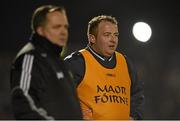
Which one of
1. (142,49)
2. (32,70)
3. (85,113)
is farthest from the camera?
(142,49)

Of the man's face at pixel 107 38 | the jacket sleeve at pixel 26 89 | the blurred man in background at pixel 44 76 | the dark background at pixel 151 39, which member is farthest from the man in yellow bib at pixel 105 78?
the dark background at pixel 151 39

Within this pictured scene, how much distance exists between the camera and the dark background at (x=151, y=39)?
10922 millimetres

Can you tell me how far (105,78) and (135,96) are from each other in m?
0.33

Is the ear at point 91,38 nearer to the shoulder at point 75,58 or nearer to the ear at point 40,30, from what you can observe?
the shoulder at point 75,58

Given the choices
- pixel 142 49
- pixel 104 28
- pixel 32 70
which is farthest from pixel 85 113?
pixel 142 49

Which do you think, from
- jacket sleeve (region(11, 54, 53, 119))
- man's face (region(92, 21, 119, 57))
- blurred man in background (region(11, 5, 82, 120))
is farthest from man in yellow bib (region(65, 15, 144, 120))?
jacket sleeve (region(11, 54, 53, 119))

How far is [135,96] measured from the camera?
5141 millimetres

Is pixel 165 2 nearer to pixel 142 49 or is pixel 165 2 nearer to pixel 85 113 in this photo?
pixel 142 49

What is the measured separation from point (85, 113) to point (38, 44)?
1062mm

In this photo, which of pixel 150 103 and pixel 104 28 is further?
pixel 150 103

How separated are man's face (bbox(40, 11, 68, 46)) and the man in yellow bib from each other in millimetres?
942

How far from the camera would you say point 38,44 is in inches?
156

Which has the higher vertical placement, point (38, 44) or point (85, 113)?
point (38, 44)

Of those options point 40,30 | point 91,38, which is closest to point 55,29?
point 40,30
